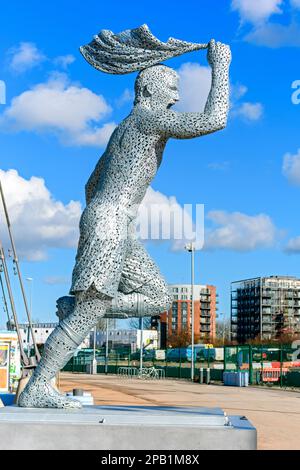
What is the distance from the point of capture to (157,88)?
6.03m

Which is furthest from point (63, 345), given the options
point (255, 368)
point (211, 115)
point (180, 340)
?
point (180, 340)

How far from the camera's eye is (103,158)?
6141mm

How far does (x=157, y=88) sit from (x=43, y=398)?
2512mm

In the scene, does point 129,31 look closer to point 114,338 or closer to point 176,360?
point 176,360

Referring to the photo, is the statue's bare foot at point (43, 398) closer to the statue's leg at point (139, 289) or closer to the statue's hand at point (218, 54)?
the statue's leg at point (139, 289)

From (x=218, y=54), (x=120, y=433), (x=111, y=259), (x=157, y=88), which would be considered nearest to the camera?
(x=120, y=433)

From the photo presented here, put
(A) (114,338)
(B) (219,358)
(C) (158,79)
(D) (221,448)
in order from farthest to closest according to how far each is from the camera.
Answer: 1. (A) (114,338)
2. (B) (219,358)
3. (C) (158,79)
4. (D) (221,448)

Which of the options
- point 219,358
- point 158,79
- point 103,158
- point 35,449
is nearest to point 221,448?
point 35,449

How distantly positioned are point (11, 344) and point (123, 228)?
42.4 ft

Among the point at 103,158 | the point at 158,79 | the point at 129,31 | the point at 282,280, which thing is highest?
the point at 282,280

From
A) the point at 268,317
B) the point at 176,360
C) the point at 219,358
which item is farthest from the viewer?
the point at 268,317

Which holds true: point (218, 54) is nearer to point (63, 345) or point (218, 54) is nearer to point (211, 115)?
point (211, 115)

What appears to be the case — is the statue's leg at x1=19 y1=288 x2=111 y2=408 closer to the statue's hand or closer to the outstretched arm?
the outstretched arm

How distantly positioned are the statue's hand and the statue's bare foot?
272cm
